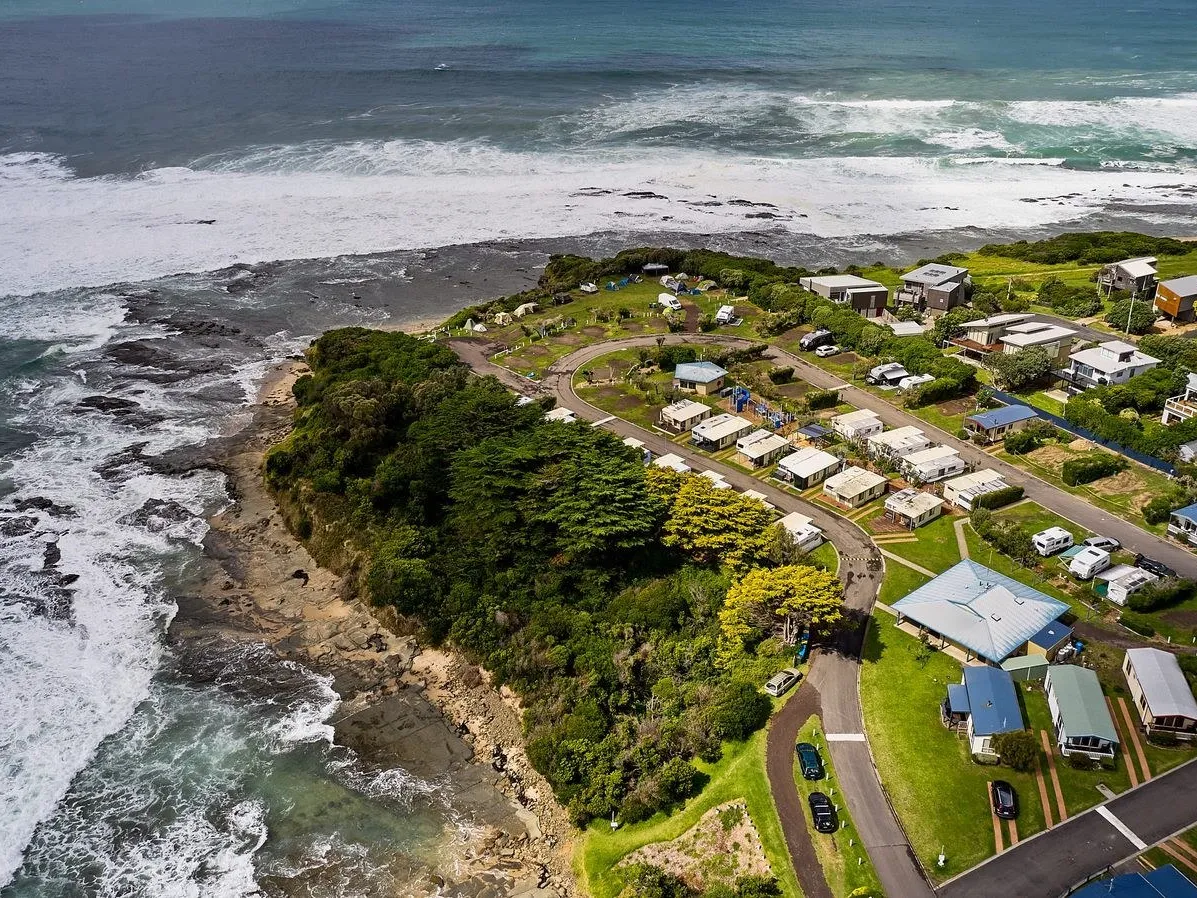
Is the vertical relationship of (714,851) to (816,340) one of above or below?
below

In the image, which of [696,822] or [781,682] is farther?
[781,682]

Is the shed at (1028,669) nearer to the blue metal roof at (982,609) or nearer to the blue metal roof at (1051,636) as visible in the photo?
the blue metal roof at (982,609)

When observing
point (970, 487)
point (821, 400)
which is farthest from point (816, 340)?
point (970, 487)

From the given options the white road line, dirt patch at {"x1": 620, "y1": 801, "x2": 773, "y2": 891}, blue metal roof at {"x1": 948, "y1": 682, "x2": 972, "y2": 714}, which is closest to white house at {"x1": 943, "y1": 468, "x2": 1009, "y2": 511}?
blue metal roof at {"x1": 948, "y1": 682, "x2": 972, "y2": 714}

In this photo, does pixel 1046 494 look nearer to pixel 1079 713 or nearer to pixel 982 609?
pixel 982 609

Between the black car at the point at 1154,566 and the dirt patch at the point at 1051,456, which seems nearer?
the black car at the point at 1154,566

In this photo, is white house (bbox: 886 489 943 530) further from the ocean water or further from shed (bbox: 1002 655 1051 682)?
the ocean water

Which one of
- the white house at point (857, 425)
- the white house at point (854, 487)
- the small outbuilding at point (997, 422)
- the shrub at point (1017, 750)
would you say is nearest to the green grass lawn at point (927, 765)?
the shrub at point (1017, 750)

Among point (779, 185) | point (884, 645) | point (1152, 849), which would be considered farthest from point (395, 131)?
point (1152, 849)
